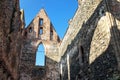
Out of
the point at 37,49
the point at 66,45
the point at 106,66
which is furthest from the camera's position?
the point at 37,49

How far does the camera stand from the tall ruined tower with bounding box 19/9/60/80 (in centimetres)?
1434

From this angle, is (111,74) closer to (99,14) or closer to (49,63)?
(99,14)

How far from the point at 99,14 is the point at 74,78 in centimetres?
389

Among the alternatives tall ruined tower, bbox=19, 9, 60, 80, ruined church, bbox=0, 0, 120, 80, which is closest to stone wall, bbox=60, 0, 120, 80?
ruined church, bbox=0, 0, 120, 80

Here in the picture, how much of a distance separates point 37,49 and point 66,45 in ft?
8.52

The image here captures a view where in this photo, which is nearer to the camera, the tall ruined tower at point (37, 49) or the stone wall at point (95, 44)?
the stone wall at point (95, 44)

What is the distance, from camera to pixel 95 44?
9.23 m

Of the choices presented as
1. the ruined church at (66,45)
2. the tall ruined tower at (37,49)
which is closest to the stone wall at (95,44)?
the ruined church at (66,45)

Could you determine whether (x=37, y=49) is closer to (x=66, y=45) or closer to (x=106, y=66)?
(x=66, y=45)

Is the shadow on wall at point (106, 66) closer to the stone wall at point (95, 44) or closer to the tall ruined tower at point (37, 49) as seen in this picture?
the stone wall at point (95, 44)

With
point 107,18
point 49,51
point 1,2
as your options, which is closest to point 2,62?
point 1,2

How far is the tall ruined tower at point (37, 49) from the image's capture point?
14.3 m

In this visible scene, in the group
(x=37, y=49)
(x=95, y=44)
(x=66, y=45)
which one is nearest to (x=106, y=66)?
(x=95, y=44)

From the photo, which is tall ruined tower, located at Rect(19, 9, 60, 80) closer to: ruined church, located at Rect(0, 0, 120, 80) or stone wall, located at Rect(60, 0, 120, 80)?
ruined church, located at Rect(0, 0, 120, 80)
